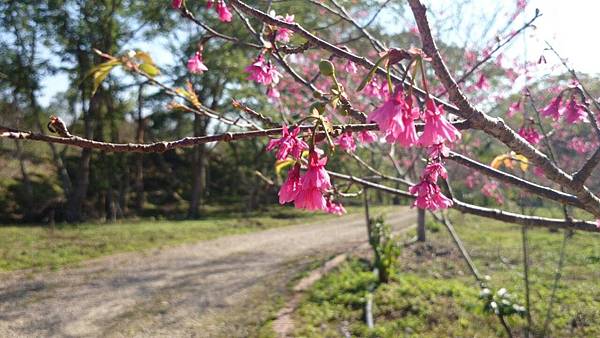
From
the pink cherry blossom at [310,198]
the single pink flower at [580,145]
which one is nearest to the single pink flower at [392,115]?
the pink cherry blossom at [310,198]

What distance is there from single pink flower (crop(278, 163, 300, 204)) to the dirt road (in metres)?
4.33

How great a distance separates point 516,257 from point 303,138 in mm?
8257

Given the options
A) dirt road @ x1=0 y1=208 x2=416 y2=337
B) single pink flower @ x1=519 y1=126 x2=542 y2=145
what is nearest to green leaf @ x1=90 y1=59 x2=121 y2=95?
single pink flower @ x1=519 y1=126 x2=542 y2=145

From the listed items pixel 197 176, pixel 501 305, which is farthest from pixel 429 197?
pixel 197 176

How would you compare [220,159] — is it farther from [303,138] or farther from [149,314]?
[303,138]

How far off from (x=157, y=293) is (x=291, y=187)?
6149mm

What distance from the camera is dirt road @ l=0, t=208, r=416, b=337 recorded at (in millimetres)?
5469

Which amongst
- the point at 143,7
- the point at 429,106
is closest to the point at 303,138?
the point at 429,106

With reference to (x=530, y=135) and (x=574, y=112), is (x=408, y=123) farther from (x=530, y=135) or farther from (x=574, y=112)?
(x=530, y=135)

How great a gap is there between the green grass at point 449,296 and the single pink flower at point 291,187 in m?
3.75

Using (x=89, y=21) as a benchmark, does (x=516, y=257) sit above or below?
below

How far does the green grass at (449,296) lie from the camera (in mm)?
4883

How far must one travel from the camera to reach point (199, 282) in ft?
24.8

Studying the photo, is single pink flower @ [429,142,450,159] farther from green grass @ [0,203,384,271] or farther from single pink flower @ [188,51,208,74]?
green grass @ [0,203,384,271]
